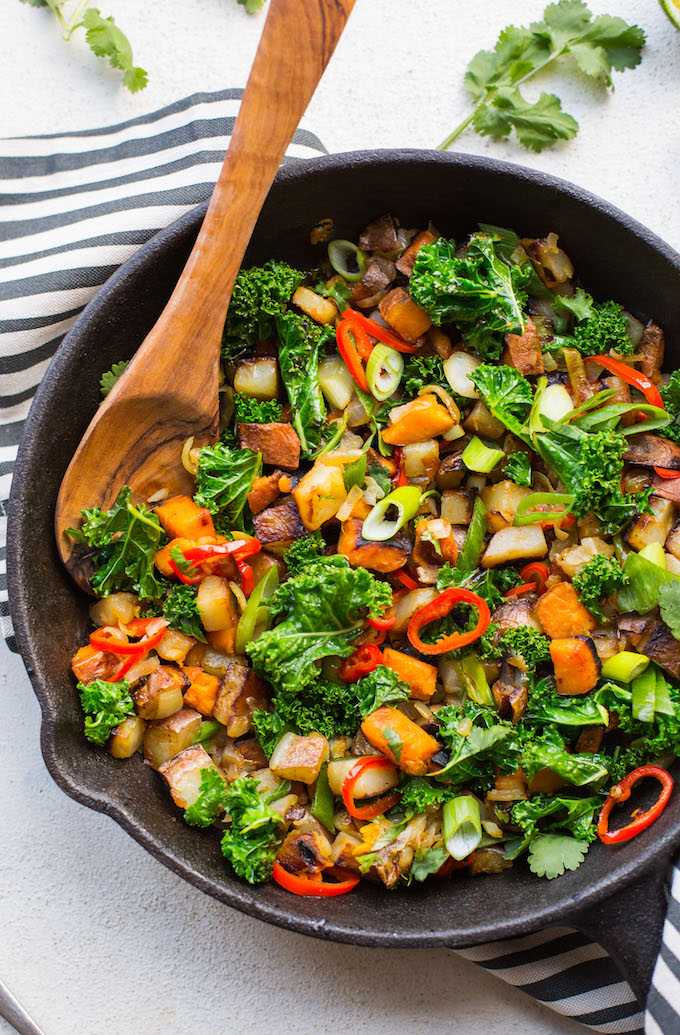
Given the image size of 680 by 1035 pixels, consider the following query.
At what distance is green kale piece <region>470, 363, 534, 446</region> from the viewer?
3.12 meters

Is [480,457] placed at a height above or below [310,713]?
above

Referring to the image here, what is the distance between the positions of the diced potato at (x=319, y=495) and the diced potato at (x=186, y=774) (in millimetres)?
927

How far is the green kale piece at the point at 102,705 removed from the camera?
296 cm

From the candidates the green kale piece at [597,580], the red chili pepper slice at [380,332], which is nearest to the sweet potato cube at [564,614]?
the green kale piece at [597,580]

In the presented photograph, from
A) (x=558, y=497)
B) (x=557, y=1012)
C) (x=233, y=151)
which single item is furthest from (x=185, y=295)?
(x=557, y=1012)

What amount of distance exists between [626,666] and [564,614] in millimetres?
274

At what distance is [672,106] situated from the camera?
3.67 m

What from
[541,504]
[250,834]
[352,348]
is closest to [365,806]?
[250,834]

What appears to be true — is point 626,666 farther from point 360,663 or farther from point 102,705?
point 102,705

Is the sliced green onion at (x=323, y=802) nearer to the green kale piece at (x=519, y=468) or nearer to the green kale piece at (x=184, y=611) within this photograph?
the green kale piece at (x=184, y=611)

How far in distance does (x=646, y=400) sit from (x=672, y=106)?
4.65ft

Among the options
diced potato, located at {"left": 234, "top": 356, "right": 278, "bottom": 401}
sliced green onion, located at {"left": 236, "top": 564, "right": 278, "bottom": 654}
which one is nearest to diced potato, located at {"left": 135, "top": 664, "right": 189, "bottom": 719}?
sliced green onion, located at {"left": 236, "top": 564, "right": 278, "bottom": 654}

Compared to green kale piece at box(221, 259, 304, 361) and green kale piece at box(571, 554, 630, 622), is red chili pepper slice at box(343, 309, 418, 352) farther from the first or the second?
green kale piece at box(571, 554, 630, 622)

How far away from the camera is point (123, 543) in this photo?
120 inches
